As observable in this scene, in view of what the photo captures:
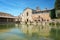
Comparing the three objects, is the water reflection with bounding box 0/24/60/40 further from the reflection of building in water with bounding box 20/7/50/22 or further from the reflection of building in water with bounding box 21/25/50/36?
the reflection of building in water with bounding box 20/7/50/22

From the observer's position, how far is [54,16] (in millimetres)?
35125

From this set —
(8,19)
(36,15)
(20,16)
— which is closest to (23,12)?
(20,16)

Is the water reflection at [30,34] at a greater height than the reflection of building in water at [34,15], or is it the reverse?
the reflection of building in water at [34,15]

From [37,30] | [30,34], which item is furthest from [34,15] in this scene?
[30,34]

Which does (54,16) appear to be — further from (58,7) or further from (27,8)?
(27,8)

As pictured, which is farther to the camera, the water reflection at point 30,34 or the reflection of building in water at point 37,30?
the reflection of building in water at point 37,30

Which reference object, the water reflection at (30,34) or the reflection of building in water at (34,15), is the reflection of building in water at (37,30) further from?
the reflection of building in water at (34,15)

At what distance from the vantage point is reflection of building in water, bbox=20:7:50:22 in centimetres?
3833

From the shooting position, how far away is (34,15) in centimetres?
4103

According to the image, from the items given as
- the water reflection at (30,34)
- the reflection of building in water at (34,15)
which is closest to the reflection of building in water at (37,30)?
the water reflection at (30,34)

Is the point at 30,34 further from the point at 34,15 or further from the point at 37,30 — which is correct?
the point at 34,15

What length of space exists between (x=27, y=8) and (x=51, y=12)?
379 inches

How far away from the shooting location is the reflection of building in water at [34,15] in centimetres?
3833

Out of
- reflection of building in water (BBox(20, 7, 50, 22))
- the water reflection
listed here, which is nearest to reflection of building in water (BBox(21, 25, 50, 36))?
the water reflection
